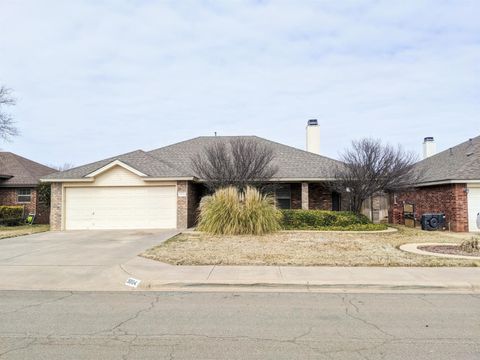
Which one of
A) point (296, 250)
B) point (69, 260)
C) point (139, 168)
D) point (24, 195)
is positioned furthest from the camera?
point (24, 195)

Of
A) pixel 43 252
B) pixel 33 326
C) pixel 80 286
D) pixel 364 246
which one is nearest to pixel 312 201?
pixel 364 246

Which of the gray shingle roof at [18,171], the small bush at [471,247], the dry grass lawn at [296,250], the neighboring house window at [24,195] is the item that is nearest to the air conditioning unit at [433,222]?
the dry grass lawn at [296,250]

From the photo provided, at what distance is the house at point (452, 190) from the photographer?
18672 millimetres

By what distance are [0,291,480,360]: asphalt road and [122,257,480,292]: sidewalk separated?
467 millimetres

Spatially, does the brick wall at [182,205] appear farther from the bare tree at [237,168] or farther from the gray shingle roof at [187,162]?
the bare tree at [237,168]

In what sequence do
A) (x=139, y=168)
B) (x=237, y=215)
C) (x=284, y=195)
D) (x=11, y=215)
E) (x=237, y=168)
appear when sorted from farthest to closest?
(x=11, y=215)
(x=284, y=195)
(x=139, y=168)
(x=237, y=168)
(x=237, y=215)

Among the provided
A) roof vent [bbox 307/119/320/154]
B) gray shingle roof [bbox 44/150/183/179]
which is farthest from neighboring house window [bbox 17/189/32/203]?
roof vent [bbox 307/119/320/154]

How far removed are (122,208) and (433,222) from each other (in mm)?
15330

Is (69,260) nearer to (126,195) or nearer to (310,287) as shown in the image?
(310,287)

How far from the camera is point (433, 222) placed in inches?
768

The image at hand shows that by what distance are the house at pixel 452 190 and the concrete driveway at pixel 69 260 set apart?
13545 mm

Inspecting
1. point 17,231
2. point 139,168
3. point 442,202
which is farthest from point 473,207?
point 17,231

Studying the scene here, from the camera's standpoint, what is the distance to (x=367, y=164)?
1811cm

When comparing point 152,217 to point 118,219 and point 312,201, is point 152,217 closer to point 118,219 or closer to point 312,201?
A: point 118,219
